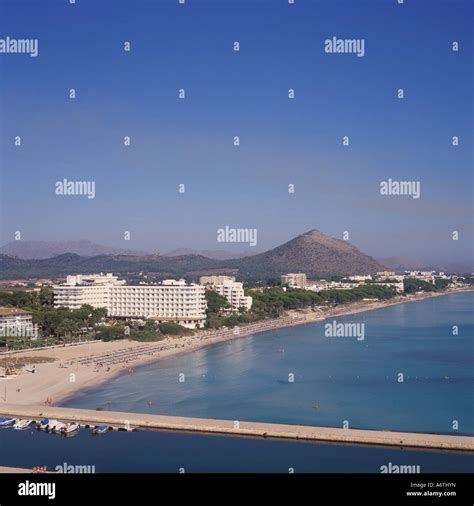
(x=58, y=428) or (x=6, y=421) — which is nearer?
(x=58, y=428)

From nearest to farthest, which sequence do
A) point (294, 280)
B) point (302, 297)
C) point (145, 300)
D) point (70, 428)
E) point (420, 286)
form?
point (70, 428) → point (145, 300) → point (302, 297) → point (294, 280) → point (420, 286)

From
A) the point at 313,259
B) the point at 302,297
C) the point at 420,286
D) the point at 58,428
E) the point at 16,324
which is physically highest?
the point at 313,259

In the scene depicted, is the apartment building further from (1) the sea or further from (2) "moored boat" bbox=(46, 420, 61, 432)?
(2) "moored boat" bbox=(46, 420, 61, 432)

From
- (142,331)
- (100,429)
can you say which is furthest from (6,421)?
(142,331)

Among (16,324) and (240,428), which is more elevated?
(16,324)

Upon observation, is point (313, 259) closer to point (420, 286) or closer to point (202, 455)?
point (420, 286)
